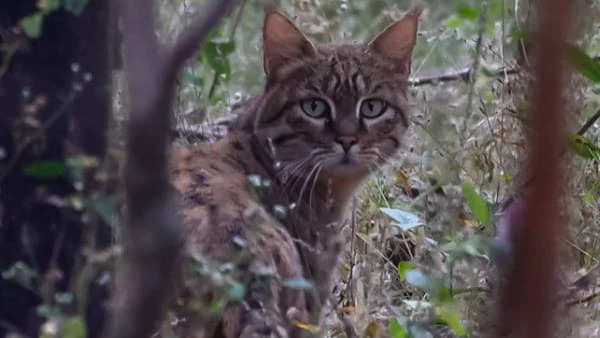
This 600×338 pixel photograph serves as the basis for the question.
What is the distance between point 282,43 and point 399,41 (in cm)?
44

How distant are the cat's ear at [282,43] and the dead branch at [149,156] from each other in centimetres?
266

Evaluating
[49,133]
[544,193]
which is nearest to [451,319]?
[49,133]

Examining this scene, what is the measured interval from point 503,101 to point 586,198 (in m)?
0.52

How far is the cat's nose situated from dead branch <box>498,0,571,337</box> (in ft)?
9.38

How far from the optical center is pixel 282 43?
3.74 m

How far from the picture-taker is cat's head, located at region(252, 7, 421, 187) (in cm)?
364

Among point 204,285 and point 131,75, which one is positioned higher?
point 131,75

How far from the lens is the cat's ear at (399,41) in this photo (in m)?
3.81

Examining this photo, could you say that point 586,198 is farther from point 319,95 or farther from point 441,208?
point 319,95

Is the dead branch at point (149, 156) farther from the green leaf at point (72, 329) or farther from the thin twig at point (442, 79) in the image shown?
the thin twig at point (442, 79)

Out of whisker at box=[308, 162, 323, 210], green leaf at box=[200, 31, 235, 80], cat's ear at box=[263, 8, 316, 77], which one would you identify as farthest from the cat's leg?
cat's ear at box=[263, 8, 316, 77]

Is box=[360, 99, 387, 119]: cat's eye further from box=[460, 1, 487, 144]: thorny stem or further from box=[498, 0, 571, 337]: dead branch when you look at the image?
box=[498, 0, 571, 337]: dead branch

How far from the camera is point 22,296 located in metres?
2.45

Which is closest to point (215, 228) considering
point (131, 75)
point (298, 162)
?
point (298, 162)
